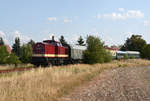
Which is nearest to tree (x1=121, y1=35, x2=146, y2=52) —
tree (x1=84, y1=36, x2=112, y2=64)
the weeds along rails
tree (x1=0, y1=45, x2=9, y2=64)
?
tree (x1=84, y1=36, x2=112, y2=64)

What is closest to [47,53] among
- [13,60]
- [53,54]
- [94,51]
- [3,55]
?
[53,54]

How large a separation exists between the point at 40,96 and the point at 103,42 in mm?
28050

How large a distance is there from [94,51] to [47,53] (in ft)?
39.1

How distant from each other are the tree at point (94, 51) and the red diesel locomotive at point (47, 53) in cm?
686

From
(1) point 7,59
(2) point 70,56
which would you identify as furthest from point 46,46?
(1) point 7,59

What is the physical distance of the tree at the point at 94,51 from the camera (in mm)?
32844

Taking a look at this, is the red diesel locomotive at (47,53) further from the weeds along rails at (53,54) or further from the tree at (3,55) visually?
the tree at (3,55)

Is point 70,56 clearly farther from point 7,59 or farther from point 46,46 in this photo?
point 7,59

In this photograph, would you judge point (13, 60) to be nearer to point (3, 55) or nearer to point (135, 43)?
point (3, 55)

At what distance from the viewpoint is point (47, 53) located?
2338 centimetres

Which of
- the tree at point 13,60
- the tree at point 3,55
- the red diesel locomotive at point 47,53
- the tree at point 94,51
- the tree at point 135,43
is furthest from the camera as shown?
the tree at point 135,43

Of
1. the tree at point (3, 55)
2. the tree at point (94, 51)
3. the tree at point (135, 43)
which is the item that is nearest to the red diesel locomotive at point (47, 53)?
the tree at point (94, 51)

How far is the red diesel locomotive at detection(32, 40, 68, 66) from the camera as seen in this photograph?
75.0 feet

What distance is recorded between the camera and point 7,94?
7973 mm
